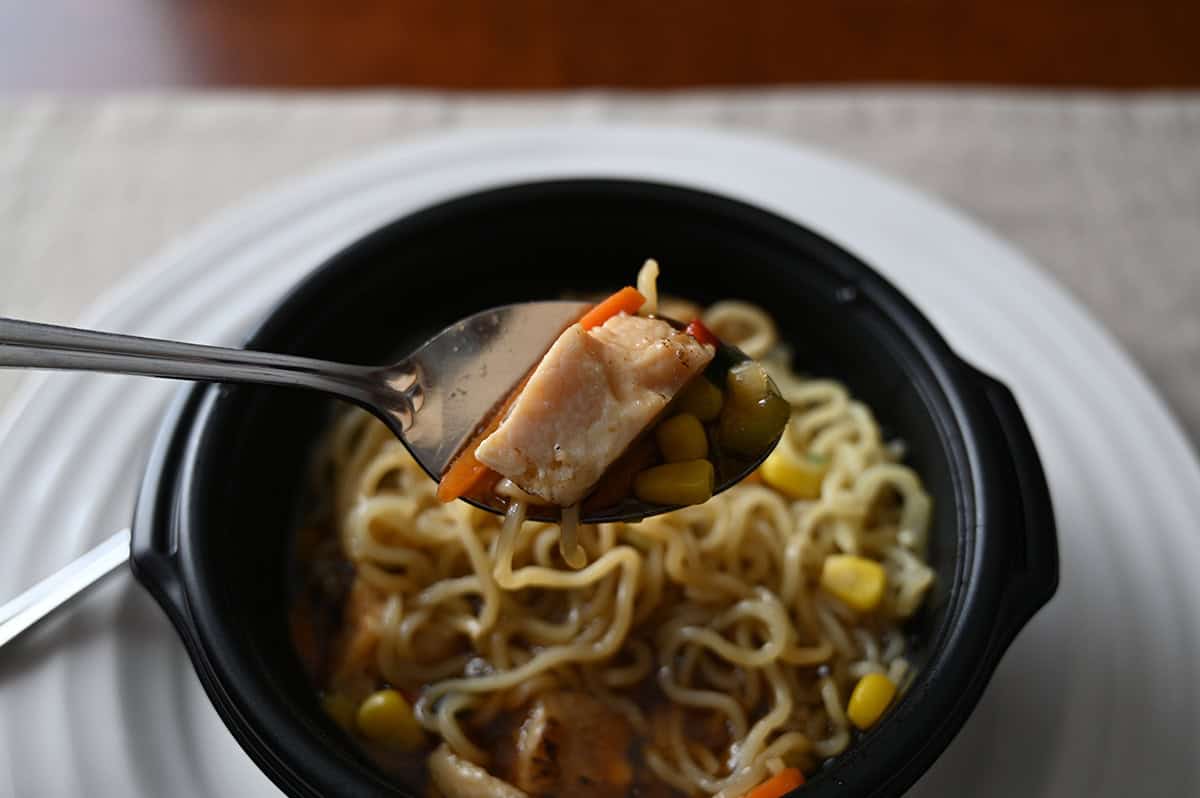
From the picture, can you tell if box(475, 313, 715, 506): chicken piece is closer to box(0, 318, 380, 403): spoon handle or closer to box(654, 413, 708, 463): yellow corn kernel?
box(654, 413, 708, 463): yellow corn kernel

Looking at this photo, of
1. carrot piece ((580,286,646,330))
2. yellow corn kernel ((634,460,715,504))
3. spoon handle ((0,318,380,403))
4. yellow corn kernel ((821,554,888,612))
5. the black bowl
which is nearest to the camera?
spoon handle ((0,318,380,403))

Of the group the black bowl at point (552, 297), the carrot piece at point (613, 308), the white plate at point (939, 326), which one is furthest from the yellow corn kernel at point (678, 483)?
the white plate at point (939, 326)

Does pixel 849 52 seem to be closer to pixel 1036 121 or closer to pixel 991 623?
pixel 1036 121

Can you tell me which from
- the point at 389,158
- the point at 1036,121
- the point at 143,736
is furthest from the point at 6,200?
the point at 1036,121

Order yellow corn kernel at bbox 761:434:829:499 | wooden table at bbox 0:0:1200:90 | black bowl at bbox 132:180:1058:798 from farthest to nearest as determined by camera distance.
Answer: wooden table at bbox 0:0:1200:90
yellow corn kernel at bbox 761:434:829:499
black bowl at bbox 132:180:1058:798

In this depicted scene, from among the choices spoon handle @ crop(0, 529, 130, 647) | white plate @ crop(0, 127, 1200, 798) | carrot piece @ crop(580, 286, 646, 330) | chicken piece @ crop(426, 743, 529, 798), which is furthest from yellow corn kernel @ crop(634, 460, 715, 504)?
spoon handle @ crop(0, 529, 130, 647)

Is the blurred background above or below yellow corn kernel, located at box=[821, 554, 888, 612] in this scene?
above
